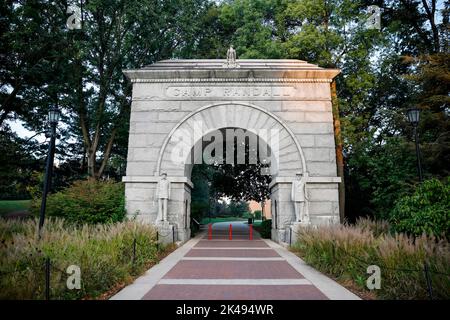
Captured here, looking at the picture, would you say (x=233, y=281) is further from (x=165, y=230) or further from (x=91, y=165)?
(x=91, y=165)

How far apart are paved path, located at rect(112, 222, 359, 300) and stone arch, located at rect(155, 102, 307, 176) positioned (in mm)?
5545

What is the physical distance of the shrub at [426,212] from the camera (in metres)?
9.10

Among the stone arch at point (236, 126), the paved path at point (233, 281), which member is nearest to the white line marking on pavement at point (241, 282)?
the paved path at point (233, 281)

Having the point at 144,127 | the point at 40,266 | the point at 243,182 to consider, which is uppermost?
the point at 144,127

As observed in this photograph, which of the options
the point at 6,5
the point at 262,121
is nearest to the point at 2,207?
the point at 6,5

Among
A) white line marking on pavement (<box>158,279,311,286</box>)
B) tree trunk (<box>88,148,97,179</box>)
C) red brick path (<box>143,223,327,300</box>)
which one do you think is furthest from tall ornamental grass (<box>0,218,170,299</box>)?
tree trunk (<box>88,148,97,179</box>)

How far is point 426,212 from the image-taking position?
373 inches

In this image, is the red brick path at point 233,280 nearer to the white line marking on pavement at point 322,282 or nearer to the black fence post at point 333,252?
the white line marking on pavement at point 322,282

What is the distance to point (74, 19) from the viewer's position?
1819 cm

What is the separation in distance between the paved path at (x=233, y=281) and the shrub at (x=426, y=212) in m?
3.34

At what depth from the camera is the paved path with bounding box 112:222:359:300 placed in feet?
20.9

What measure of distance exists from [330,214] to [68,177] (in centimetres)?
2249

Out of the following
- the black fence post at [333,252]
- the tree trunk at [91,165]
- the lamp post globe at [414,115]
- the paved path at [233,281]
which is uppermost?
the lamp post globe at [414,115]
